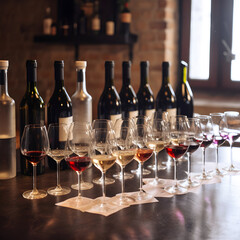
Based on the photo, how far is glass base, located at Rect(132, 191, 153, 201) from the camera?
1236 mm

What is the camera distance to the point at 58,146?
135 cm

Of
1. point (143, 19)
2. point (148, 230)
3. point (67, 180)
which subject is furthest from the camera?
point (143, 19)

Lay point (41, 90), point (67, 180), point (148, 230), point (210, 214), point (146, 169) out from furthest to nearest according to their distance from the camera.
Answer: point (41, 90) → point (146, 169) → point (67, 180) → point (210, 214) → point (148, 230)

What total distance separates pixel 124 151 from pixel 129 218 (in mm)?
223

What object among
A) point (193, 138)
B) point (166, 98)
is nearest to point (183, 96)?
point (166, 98)

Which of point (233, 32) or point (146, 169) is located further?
point (233, 32)

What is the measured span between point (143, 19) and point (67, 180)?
9.23 ft

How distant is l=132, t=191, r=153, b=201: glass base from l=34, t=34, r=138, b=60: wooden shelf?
9.17 ft

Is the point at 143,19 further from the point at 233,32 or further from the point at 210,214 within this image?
the point at 210,214

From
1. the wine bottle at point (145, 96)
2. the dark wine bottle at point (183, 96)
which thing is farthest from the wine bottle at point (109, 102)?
the dark wine bottle at point (183, 96)

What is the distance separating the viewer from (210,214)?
112cm

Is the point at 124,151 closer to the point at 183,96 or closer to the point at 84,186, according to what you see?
the point at 84,186

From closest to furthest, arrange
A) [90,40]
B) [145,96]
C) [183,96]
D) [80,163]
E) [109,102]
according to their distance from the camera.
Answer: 1. [80,163]
2. [109,102]
3. [145,96]
4. [183,96]
5. [90,40]

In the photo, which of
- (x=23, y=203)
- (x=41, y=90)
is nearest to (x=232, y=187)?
(x=23, y=203)
